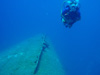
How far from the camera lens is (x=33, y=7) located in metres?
54.0

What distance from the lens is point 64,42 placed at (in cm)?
2433

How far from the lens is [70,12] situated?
5684 millimetres

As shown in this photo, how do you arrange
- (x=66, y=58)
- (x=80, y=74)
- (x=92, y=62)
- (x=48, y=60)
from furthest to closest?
(x=92, y=62) < (x=66, y=58) < (x=80, y=74) < (x=48, y=60)

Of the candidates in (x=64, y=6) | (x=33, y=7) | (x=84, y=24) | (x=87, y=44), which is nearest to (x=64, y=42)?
(x=87, y=44)

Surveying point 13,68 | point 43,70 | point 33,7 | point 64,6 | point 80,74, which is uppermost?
point 33,7

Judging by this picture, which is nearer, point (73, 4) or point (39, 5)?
point (73, 4)

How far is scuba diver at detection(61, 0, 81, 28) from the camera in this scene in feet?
18.6

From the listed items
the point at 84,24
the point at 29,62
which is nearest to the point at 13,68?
the point at 29,62

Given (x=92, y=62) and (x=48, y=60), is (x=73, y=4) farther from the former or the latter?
(x=92, y=62)

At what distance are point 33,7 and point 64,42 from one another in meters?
32.7

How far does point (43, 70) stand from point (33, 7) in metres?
48.9

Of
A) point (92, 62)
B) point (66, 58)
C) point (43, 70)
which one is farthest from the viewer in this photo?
point (92, 62)

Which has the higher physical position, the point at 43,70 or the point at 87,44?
the point at 87,44

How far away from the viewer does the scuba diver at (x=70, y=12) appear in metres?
5.68
